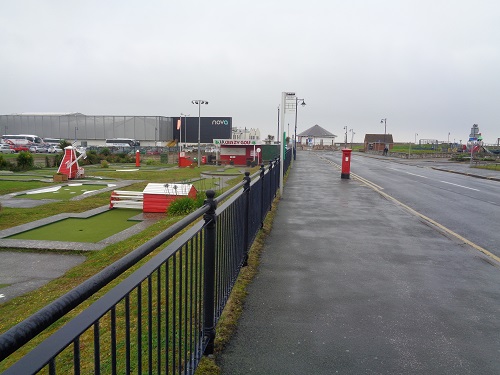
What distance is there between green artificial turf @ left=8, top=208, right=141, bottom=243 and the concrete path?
197 inches

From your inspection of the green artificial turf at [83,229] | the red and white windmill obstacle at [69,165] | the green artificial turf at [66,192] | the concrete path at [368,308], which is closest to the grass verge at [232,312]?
the concrete path at [368,308]

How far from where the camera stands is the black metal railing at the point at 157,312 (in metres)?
1.51

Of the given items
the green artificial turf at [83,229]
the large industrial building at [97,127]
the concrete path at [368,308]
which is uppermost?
the large industrial building at [97,127]

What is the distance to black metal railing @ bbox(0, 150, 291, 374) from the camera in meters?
1.51

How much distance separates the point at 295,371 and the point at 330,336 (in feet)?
2.52

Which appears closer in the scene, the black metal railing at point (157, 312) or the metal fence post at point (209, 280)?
the black metal railing at point (157, 312)

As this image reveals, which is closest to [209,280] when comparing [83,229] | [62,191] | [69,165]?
[83,229]

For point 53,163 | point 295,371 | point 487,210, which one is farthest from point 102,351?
point 53,163

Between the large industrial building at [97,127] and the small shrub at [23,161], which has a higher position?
the large industrial building at [97,127]

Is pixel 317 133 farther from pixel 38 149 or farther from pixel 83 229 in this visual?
pixel 83 229

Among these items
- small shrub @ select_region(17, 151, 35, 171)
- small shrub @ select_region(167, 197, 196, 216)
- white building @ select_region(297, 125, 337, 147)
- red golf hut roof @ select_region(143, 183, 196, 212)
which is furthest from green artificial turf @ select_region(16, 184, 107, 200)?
white building @ select_region(297, 125, 337, 147)

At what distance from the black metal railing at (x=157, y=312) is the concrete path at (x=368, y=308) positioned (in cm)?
47

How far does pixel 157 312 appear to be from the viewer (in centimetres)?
268

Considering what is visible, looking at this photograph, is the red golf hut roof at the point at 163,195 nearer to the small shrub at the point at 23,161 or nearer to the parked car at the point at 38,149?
the small shrub at the point at 23,161
